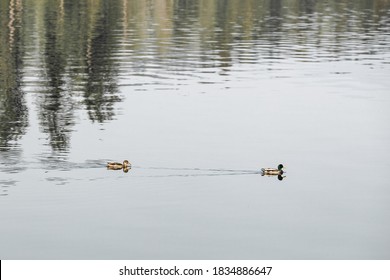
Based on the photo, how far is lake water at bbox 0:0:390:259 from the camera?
48.5m

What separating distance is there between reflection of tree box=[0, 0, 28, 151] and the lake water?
21cm

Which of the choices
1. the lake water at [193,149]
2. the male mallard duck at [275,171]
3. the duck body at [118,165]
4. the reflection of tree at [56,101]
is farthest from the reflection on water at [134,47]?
the male mallard duck at [275,171]

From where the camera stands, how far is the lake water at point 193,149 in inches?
1909

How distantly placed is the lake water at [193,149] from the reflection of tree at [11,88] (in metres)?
0.21

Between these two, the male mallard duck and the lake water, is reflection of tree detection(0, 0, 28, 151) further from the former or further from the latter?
the male mallard duck

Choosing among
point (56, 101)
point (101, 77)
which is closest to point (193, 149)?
point (56, 101)

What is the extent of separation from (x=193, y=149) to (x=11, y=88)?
2981cm

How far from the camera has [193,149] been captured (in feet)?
217

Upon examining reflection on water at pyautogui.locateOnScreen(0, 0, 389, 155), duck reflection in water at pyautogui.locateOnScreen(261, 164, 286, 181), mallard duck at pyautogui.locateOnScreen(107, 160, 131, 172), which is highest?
mallard duck at pyautogui.locateOnScreen(107, 160, 131, 172)

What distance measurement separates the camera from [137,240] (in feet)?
157

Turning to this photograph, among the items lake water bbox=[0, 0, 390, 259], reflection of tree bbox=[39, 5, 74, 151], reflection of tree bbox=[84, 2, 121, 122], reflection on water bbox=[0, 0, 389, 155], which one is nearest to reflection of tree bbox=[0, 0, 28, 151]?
reflection on water bbox=[0, 0, 389, 155]

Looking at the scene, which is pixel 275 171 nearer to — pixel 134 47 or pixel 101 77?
pixel 101 77

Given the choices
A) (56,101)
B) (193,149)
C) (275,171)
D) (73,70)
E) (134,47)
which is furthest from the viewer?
(134,47)
